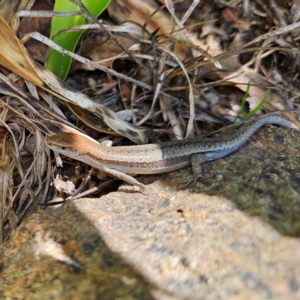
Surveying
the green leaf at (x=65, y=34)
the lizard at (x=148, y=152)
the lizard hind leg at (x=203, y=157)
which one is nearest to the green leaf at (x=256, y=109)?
the lizard at (x=148, y=152)

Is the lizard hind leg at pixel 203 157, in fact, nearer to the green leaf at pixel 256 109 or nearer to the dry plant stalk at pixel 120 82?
the dry plant stalk at pixel 120 82

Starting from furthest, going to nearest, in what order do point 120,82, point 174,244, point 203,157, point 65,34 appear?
point 120,82, point 65,34, point 203,157, point 174,244

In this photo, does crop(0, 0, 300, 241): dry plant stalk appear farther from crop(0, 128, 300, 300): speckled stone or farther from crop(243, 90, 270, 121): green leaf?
crop(0, 128, 300, 300): speckled stone

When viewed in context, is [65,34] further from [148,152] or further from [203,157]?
[203,157]

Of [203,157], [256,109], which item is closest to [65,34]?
[203,157]

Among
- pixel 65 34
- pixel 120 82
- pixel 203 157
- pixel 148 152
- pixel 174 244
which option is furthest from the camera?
pixel 120 82

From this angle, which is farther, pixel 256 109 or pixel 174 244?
pixel 256 109

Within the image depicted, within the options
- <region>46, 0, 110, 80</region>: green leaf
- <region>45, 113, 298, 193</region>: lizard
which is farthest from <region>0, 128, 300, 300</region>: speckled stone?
<region>46, 0, 110, 80</region>: green leaf
